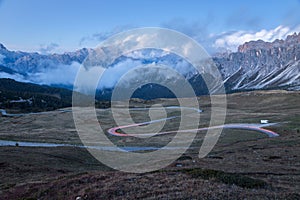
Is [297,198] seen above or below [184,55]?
below

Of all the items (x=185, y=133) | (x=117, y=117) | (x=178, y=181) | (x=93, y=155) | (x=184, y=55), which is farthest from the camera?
(x=117, y=117)

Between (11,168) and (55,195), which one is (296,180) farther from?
(11,168)

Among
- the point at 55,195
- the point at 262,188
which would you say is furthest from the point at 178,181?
the point at 55,195

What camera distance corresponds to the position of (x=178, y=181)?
22.9 meters

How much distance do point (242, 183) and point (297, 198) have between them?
4.19m

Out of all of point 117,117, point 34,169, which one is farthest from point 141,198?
point 117,117

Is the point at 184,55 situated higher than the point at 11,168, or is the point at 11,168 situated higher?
the point at 184,55

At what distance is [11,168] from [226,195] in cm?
3634

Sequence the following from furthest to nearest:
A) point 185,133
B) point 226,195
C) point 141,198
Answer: point 185,133
point 141,198
point 226,195

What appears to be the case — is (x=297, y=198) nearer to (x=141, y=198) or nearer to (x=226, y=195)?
(x=226, y=195)

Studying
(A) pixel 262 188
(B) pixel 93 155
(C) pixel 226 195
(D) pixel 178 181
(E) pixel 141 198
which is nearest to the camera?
(C) pixel 226 195

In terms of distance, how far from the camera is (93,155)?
65.9 meters

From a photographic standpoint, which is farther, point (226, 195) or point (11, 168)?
point (11, 168)

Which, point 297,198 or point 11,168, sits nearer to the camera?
point 297,198
